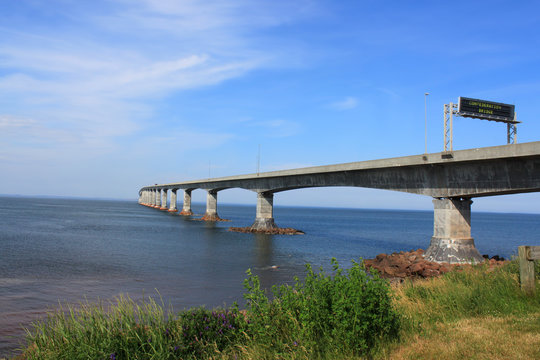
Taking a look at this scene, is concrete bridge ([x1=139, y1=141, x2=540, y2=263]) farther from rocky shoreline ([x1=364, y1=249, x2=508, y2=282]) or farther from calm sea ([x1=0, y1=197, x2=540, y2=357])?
calm sea ([x1=0, y1=197, x2=540, y2=357])

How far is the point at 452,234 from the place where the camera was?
2811cm

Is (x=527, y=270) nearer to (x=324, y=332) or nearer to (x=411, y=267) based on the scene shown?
(x=324, y=332)

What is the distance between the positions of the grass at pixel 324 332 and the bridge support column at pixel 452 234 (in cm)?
1826

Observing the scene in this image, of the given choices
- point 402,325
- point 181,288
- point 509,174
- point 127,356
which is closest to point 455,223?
point 509,174

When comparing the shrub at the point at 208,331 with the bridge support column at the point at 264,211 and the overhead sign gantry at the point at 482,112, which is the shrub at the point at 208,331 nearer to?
the overhead sign gantry at the point at 482,112

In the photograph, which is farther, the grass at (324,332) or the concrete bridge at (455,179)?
the concrete bridge at (455,179)

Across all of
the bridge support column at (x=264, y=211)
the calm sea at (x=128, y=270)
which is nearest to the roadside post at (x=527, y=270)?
the calm sea at (x=128, y=270)

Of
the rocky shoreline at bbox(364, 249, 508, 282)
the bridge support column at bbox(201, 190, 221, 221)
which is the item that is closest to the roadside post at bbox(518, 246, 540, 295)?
the rocky shoreline at bbox(364, 249, 508, 282)

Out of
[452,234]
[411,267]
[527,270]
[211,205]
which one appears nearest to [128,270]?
[411,267]

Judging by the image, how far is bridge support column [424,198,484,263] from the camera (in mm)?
27734

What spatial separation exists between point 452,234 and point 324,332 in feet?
75.2

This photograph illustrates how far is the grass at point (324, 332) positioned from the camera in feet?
25.3

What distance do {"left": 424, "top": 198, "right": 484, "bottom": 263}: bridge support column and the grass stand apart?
1826 centimetres

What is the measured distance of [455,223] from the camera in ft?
93.5
